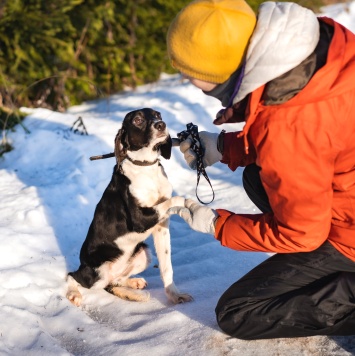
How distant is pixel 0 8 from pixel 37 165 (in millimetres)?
2405

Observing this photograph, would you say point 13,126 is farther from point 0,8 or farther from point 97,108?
point 97,108

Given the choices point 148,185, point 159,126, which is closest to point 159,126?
point 159,126

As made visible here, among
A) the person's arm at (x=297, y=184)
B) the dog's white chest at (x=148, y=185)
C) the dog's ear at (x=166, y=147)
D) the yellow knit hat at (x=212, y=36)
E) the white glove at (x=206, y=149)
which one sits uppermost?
the yellow knit hat at (x=212, y=36)

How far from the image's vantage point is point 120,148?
12.6ft

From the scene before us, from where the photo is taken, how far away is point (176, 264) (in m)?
4.39

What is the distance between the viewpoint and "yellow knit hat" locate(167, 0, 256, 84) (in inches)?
96.8

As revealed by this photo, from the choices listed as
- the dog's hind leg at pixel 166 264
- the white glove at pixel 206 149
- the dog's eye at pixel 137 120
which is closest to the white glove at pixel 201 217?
the white glove at pixel 206 149

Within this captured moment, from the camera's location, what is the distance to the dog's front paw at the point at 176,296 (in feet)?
12.2

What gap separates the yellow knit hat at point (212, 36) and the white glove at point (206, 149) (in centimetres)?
110

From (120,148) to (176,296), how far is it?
1.02 metres

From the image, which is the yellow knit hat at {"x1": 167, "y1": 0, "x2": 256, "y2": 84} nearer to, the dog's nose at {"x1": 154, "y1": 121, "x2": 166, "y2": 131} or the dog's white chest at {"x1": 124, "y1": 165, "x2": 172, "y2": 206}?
the dog's nose at {"x1": 154, "y1": 121, "x2": 166, "y2": 131}

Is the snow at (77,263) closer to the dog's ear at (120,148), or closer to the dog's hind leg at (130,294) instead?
the dog's hind leg at (130,294)

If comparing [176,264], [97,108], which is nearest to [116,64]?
[97,108]

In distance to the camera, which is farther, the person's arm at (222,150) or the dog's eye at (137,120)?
the dog's eye at (137,120)
